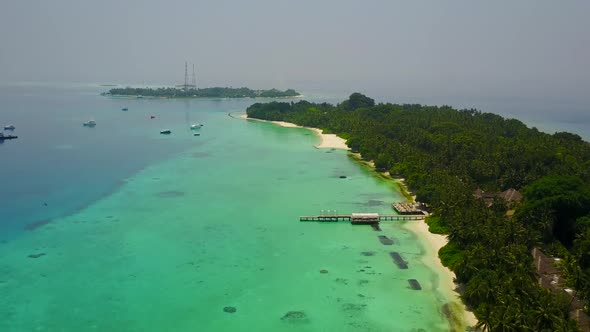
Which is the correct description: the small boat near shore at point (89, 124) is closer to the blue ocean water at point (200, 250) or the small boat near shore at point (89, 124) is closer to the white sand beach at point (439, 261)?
the blue ocean water at point (200, 250)

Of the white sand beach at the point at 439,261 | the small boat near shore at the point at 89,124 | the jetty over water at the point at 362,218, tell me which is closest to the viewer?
the white sand beach at the point at 439,261

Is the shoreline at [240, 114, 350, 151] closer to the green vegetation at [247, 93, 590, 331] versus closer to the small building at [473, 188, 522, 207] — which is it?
the green vegetation at [247, 93, 590, 331]

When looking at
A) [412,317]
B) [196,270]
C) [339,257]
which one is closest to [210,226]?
[196,270]

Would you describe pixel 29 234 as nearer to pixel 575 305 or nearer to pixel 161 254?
pixel 161 254

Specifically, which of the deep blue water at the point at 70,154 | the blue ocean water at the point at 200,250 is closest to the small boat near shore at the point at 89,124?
the deep blue water at the point at 70,154

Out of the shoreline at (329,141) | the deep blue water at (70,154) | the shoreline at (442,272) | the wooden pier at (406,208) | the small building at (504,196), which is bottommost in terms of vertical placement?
the deep blue water at (70,154)

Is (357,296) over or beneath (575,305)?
beneath
